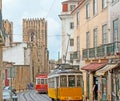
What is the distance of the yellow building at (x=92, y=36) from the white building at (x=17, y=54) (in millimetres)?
46159

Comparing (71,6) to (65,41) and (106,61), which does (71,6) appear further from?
(106,61)

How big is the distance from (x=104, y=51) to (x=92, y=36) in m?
7.46

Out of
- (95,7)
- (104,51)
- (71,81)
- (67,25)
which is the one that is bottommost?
(71,81)

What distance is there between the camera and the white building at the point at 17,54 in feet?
313

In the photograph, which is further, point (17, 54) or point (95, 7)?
point (17, 54)

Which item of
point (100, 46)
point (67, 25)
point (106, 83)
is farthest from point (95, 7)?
point (67, 25)

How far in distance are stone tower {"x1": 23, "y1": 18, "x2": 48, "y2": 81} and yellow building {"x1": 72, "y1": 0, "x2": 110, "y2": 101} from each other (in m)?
73.8

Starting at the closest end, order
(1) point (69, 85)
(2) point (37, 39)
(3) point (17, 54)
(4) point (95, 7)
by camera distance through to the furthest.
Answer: (1) point (69, 85) < (4) point (95, 7) < (3) point (17, 54) < (2) point (37, 39)

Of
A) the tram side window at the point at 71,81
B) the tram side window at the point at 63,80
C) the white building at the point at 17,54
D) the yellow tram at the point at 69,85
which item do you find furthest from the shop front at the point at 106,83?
the white building at the point at 17,54

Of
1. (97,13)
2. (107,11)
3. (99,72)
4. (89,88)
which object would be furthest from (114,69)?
(89,88)

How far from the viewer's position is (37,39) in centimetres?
13675

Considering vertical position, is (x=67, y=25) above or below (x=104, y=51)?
above

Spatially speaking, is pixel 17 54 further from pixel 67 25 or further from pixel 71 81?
pixel 71 81

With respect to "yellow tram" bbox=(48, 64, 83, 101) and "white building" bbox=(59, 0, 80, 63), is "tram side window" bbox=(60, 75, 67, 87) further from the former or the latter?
"white building" bbox=(59, 0, 80, 63)
